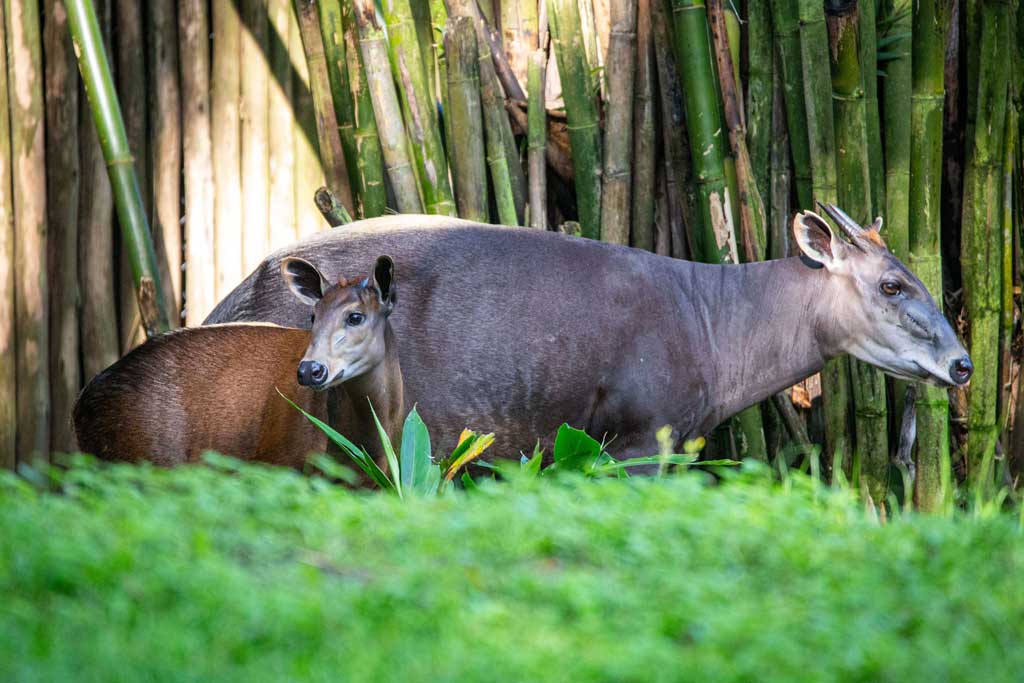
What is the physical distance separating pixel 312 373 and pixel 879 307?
2.56m

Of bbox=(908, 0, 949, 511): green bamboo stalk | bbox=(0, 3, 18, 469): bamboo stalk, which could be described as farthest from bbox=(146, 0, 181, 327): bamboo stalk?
bbox=(908, 0, 949, 511): green bamboo stalk

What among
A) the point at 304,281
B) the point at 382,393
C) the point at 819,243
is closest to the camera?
the point at 382,393

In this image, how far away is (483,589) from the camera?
232cm

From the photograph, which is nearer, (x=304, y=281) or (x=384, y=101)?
(x=304, y=281)

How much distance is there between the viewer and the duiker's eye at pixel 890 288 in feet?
18.4

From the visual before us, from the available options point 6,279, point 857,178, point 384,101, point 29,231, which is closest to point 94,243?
point 29,231

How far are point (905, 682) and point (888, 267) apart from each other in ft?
12.9

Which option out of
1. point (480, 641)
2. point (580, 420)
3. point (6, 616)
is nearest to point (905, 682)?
point (480, 641)

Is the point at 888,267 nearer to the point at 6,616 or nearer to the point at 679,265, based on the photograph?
the point at 679,265

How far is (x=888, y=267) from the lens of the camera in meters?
5.65

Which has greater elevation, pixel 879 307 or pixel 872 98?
pixel 872 98

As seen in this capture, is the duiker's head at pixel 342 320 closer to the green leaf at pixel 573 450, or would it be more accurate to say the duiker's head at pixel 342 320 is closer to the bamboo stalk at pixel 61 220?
the green leaf at pixel 573 450

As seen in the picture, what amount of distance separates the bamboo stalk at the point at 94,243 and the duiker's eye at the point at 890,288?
3.76 m

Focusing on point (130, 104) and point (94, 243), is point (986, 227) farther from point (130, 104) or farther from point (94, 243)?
point (94, 243)
